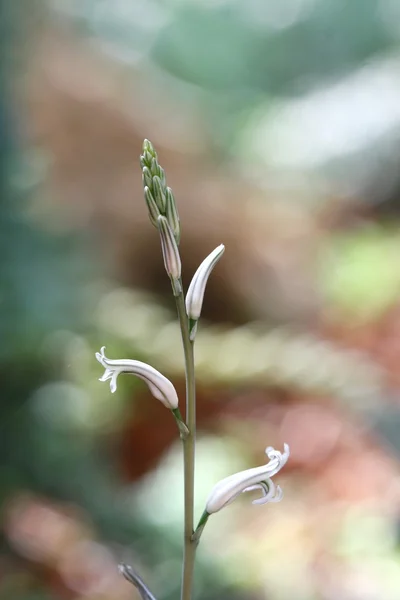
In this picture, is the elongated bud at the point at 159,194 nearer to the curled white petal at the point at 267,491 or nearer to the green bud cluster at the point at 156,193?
the green bud cluster at the point at 156,193

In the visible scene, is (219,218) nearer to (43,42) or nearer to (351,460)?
(43,42)

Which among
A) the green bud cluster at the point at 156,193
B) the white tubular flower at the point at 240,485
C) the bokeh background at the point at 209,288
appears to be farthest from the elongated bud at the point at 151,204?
the bokeh background at the point at 209,288

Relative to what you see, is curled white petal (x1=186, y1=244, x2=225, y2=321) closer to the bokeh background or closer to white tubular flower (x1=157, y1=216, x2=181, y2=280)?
white tubular flower (x1=157, y1=216, x2=181, y2=280)

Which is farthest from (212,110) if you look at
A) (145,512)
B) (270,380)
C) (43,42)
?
(145,512)

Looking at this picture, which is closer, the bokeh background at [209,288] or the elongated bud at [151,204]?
the elongated bud at [151,204]

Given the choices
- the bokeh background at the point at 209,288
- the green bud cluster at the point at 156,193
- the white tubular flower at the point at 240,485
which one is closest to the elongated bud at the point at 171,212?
the green bud cluster at the point at 156,193

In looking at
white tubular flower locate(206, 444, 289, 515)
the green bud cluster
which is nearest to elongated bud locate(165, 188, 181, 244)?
the green bud cluster

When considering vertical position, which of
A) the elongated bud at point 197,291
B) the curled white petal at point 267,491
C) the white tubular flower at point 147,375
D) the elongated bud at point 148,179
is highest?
the elongated bud at point 148,179

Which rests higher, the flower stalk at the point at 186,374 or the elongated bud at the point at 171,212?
the elongated bud at the point at 171,212
